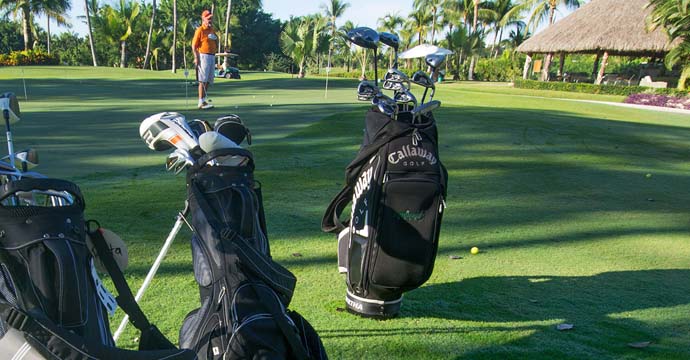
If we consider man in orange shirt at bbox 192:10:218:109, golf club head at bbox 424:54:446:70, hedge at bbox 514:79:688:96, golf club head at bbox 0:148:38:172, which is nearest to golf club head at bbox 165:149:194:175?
A: golf club head at bbox 0:148:38:172

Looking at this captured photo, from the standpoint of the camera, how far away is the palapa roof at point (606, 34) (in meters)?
28.0

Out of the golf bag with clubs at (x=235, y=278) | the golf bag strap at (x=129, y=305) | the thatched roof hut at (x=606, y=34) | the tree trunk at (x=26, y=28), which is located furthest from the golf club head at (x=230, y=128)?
the tree trunk at (x=26, y=28)

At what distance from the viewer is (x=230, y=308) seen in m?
1.59

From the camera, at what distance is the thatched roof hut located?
2805 centimetres

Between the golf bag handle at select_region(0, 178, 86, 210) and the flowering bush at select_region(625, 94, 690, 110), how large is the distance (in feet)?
72.6

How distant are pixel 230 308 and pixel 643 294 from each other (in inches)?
93.6

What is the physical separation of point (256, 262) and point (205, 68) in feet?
29.1

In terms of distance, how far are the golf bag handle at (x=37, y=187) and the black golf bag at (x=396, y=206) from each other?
4.30 feet

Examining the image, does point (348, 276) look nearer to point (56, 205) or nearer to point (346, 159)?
point (56, 205)

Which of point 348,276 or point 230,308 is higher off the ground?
point 230,308

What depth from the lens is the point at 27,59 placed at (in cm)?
3003

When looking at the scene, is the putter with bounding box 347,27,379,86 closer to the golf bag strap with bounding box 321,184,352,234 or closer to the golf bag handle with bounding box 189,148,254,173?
the golf bag strap with bounding box 321,184,352,234

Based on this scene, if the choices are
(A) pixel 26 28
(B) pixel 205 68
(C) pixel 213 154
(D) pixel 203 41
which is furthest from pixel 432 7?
(C) pixel 213 154

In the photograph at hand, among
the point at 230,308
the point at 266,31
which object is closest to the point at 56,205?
the point at 230,308
